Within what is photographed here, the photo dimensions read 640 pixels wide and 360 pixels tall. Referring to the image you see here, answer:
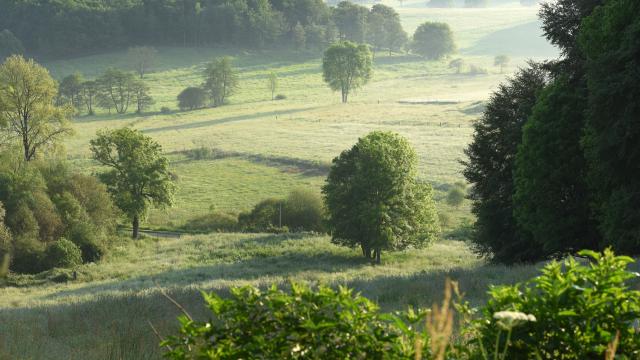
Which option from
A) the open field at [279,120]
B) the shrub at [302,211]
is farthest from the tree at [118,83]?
the shrub at [302,211]

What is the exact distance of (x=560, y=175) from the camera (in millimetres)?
26875

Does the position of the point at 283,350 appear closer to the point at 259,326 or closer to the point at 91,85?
the point at 259,326

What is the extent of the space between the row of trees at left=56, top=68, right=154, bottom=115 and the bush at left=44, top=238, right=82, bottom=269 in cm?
8795

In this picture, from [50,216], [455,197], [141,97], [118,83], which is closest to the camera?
[50,216]

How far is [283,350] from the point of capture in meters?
4.94

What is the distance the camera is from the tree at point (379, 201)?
49.3m

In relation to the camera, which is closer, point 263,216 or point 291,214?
point 263,216

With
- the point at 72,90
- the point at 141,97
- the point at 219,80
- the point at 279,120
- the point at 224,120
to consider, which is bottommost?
the point at 224,120

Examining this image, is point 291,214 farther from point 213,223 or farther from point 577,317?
point 577,317

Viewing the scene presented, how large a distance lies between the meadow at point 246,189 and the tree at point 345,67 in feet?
12.1

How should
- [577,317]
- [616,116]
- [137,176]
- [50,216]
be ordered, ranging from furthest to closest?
[137,176] → [50,216] → [616,116] → [577,317]

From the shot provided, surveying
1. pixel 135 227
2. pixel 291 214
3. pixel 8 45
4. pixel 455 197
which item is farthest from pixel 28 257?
pixel 8 45

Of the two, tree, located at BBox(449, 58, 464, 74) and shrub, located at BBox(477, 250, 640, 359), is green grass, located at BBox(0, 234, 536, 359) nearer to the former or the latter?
shrub, located at BBox(477, 250, 640, 359)

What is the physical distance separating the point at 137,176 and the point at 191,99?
79369 millimetres
